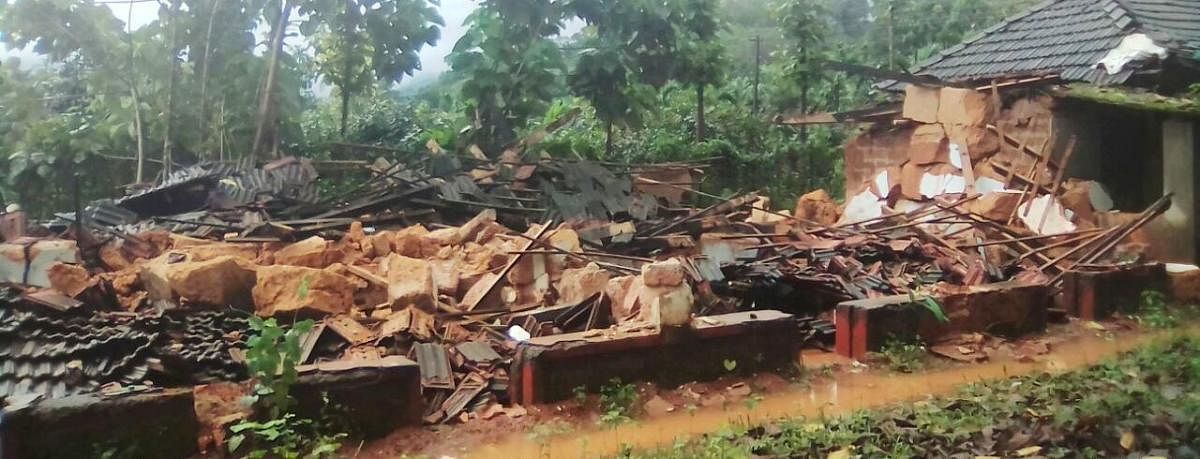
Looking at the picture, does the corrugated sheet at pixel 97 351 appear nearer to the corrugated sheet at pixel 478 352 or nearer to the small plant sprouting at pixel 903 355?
the corrugated sheet at pixel 478 352

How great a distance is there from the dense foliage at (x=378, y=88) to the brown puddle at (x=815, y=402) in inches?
345

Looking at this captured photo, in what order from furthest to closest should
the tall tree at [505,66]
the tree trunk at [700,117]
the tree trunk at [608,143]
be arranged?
the tree trunk at [700,117], the tree trunk at [608,143], the tall tree at [505,66]

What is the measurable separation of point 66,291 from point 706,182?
467 inches

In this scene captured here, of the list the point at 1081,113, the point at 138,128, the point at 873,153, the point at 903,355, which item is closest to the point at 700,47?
the point at 873,153

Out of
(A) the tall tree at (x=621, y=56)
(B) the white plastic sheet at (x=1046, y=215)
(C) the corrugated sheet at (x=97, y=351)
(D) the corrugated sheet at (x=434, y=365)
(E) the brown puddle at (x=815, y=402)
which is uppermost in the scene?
(A) the tall tree at (x=621, y=56)

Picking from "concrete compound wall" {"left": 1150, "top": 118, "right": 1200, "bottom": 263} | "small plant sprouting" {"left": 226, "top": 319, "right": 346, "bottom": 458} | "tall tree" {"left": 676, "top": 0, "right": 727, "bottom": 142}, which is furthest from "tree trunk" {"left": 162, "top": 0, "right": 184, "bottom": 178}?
"concrete compound wall" {"left": 1150, "top": 118, "right": 1200, "bottom": 263}

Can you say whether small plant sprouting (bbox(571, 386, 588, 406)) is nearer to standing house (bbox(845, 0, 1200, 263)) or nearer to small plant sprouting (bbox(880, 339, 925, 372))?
small plant sprouting (bbox(880, 339, 925, 372))

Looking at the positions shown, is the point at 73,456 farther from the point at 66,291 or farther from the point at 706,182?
the point at 706,182

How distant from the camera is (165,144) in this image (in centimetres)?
1446

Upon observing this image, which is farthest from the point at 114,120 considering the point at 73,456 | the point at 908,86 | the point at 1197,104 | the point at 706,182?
the point at 1197,104

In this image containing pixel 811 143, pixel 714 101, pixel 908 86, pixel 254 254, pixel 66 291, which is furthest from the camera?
pixel 714 101

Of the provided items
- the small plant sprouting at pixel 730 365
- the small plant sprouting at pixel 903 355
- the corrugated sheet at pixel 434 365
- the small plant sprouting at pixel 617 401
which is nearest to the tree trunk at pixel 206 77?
the corrugated sheet at pixel 434 365

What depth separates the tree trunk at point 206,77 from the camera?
14.9 metres

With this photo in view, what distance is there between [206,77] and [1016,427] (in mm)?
14270
